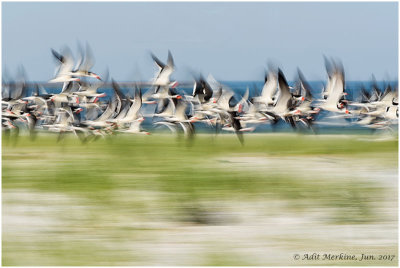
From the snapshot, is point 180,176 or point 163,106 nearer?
point 180,176

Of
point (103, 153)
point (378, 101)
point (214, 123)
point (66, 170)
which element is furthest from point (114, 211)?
point (378, 101)

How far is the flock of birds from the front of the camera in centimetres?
A: 1351

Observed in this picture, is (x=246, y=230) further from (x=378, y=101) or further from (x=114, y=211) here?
(x=378, y=101)

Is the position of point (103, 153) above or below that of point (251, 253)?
below

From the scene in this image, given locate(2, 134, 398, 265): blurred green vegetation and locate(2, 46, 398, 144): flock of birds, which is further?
locate(2, 46, 398, 144): flock of birds

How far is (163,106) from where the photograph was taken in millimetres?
13914

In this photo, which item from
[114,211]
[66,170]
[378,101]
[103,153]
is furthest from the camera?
[378,101]

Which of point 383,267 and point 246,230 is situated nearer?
point 383,267

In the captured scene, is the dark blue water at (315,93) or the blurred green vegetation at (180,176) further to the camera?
the dark blue water at (315,93)

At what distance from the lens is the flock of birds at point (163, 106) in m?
13.5

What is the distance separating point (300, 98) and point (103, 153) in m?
4.05

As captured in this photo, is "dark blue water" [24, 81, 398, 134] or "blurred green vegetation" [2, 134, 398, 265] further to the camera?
"dark blue water" [24, 81, 398, 134]

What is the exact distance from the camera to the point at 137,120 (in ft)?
45.4

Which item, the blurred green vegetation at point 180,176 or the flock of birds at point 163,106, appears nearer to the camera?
the blurred green vegetation at point 180,176
